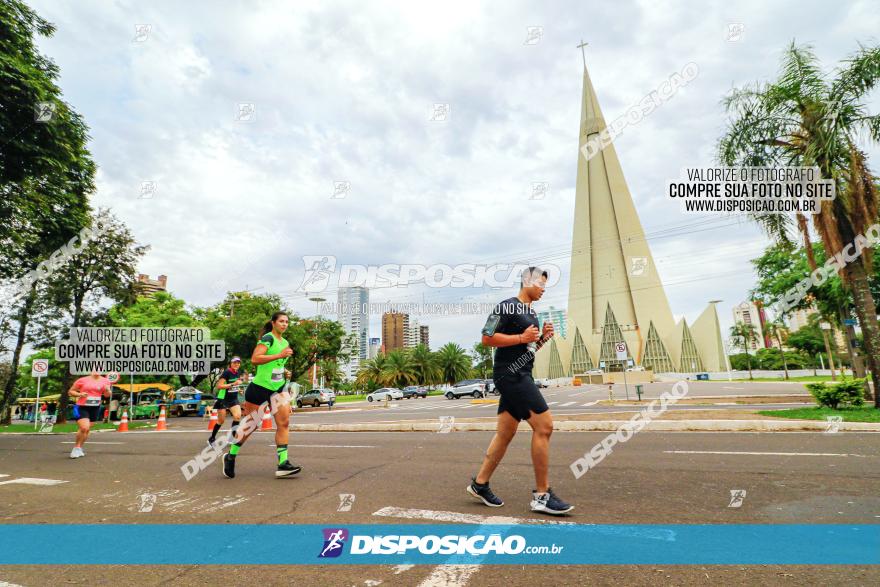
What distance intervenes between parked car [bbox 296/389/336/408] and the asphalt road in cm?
2834

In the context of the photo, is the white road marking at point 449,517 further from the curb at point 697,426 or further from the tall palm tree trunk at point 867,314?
the tall palm tree trunk at point 867,314

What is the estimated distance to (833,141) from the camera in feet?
35.4

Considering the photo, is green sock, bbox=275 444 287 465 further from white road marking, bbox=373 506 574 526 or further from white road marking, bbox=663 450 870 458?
white road marking, bbox=663 450 870 458

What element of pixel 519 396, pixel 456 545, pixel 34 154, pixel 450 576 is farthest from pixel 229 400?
pixel 34 154

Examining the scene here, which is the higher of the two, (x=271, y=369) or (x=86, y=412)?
(x=271, y=369)

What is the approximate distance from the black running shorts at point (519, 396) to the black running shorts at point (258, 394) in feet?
10.7

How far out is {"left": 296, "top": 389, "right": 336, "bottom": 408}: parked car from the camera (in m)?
35.7

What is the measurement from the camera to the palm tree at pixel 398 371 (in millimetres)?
68900

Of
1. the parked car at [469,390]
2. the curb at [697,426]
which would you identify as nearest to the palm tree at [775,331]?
the parked car at [469,390]

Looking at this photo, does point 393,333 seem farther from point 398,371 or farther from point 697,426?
point 697,426

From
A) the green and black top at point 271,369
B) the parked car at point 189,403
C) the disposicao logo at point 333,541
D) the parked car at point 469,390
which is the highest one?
the green and black top at point 271,369

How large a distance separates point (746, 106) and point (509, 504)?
13.8 meters

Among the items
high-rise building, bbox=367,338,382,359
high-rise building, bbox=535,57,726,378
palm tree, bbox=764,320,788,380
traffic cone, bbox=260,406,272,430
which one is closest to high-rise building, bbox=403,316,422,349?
high-rise building, bbox=367,338,382,359

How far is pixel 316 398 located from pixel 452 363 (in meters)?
40.1
